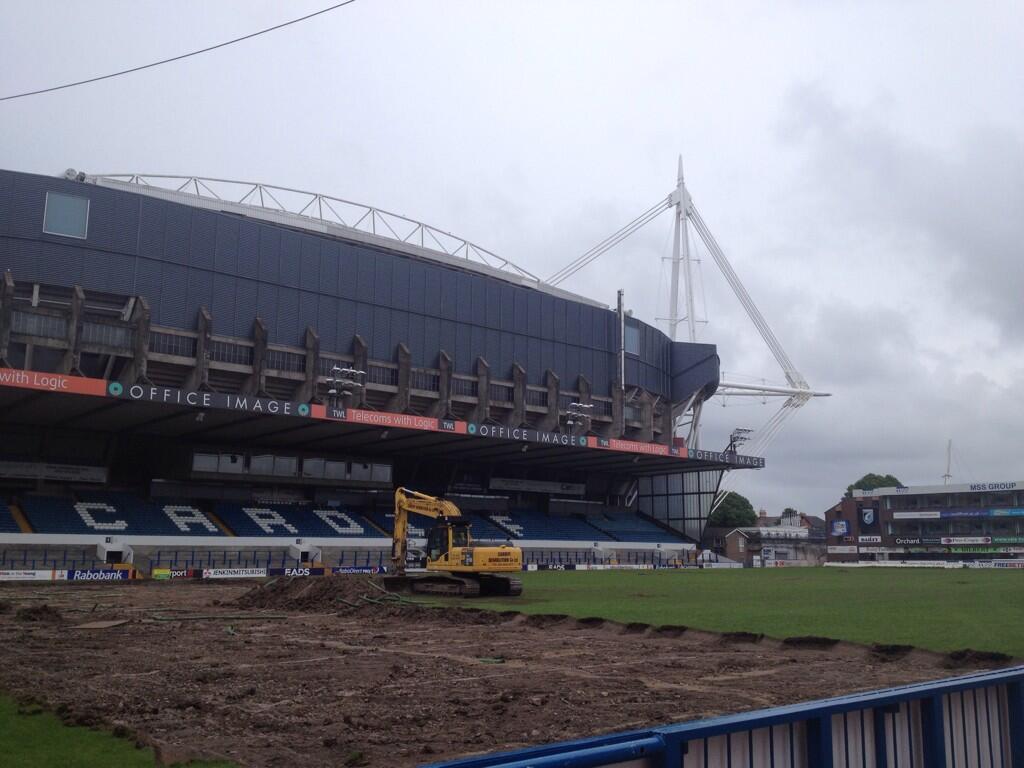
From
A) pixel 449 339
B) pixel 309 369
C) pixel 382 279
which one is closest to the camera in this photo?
pixel 309 369

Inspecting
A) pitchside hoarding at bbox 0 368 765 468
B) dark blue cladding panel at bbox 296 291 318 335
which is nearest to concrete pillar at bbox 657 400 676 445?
pitchside hoarding at bbox 0 368 765 468

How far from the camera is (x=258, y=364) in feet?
179

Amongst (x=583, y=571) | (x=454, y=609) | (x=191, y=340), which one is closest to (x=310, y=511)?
(x=191, y=340)

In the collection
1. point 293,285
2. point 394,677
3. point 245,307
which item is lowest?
point 394,677

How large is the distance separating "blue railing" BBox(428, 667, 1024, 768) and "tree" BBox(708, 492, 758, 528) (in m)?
123

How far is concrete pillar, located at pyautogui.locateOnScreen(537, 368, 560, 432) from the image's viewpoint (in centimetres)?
6969

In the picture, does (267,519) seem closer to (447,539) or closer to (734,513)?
(447,539)

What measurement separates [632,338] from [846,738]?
240 feet

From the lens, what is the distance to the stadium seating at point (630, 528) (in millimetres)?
77312

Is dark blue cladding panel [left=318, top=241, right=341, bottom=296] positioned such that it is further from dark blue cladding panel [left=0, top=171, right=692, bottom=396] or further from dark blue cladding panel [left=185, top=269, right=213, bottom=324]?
dark blue cladding panel [left=185, top=269, right=213, bottom=324]

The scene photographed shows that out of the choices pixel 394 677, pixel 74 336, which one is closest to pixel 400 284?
pixel 74 336

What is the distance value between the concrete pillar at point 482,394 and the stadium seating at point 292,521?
1119 centimetres

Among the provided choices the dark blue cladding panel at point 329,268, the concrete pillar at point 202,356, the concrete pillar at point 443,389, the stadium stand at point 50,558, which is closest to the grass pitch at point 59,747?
the stadium stand at point 50,558

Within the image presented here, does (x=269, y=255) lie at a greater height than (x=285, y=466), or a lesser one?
greater
